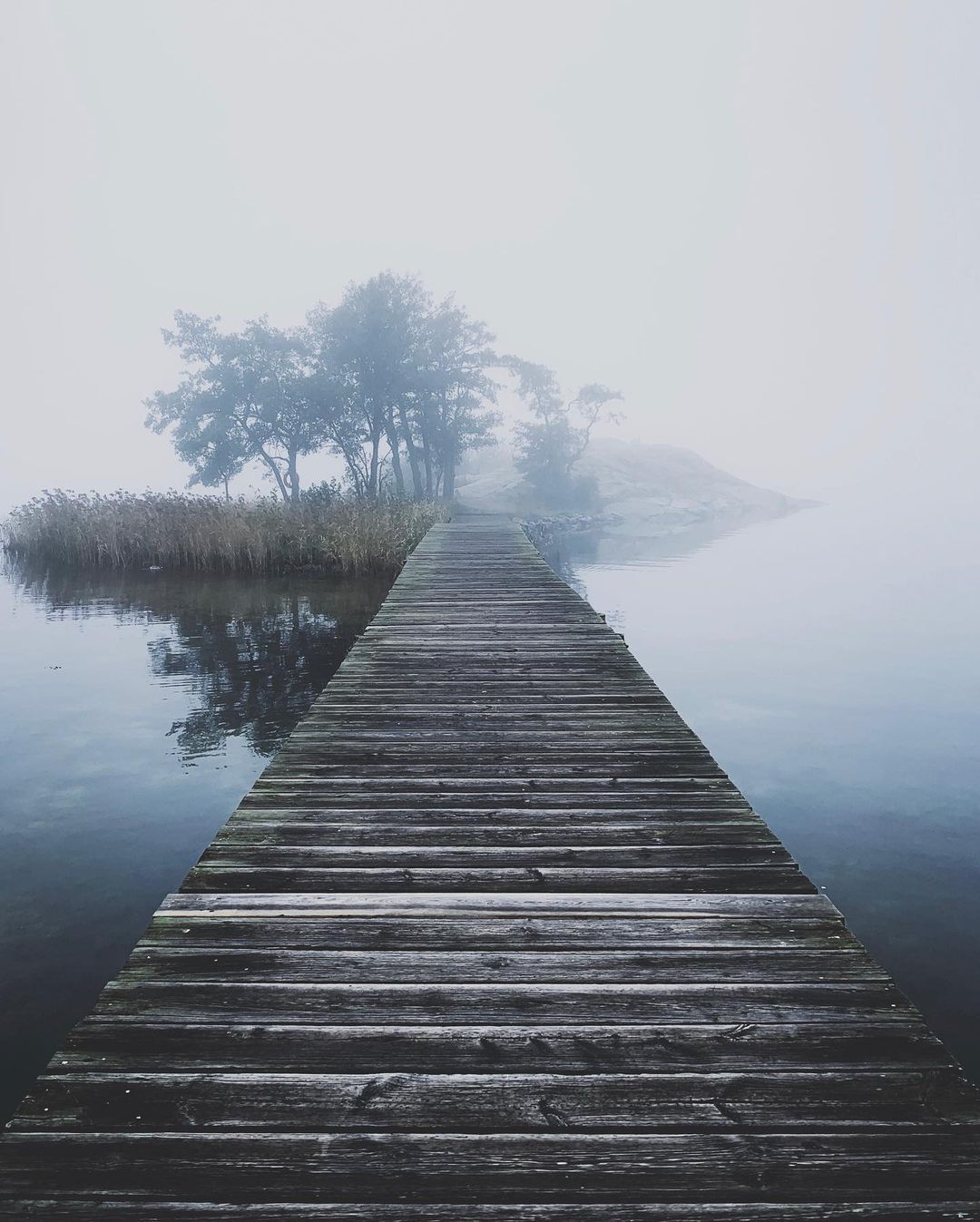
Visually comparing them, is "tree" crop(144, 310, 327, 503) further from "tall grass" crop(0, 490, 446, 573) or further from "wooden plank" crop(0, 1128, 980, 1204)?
"wooden plank" crop(0, 1128, 980, 1204)

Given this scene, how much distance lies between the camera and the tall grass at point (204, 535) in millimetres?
16641

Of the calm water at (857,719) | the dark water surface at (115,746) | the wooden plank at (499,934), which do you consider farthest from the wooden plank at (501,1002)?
the calm water at (857,719)

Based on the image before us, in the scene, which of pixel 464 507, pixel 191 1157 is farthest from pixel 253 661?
pixel 464 507

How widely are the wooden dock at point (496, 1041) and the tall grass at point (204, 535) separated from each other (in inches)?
529

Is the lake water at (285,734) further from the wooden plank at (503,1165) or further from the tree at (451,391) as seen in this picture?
the tree at (451,391)

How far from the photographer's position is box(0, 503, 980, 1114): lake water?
4.52 meters

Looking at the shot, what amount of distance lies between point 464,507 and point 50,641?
28138 millimetres

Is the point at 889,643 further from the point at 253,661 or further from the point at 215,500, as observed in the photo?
the point at 215,500

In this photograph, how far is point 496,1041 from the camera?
6.66 feet

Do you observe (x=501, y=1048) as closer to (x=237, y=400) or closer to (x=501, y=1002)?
(x=501, y=1002)

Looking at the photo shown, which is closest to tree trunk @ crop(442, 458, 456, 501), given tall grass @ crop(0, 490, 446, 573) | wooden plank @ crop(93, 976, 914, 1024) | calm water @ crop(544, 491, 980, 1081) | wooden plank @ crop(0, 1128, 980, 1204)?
calm water @ crop(544, 491, 980, 1081)

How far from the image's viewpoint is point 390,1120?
178 centimetres

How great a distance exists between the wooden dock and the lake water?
1827 millimetres

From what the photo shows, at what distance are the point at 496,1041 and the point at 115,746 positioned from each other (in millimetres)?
6633
